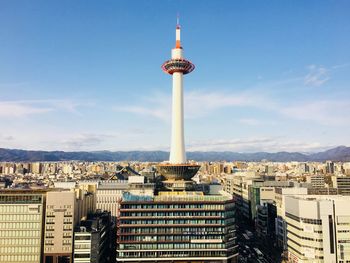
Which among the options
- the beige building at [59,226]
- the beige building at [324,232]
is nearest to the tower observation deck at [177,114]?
the beige building at [59,226]

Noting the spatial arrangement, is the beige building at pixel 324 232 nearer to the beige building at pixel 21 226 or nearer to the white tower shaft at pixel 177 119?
the white tower shaft at pixel 177 119

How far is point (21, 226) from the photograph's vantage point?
253ft

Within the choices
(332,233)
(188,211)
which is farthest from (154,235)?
(332,233)

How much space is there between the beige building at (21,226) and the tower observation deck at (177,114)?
34913mm

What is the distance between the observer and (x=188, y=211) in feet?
258

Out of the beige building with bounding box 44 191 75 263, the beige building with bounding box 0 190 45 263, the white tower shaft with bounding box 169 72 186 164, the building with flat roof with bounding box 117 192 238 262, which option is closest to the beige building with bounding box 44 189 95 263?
the beige building with bounding box 44 191 75 263

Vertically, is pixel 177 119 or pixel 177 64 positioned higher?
pixel 177 64

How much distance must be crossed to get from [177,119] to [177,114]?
1.62 meters

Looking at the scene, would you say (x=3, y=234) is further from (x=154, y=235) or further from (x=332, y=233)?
(x=332, y=233)

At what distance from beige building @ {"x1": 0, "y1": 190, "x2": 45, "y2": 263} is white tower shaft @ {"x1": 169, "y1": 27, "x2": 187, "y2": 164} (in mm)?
39555

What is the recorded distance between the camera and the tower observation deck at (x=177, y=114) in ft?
318

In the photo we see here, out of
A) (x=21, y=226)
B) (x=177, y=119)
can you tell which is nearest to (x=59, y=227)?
(x=21, y=226)

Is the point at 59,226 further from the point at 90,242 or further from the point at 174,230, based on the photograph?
the point at 174,230

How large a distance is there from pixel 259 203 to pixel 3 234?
84.8 metres
